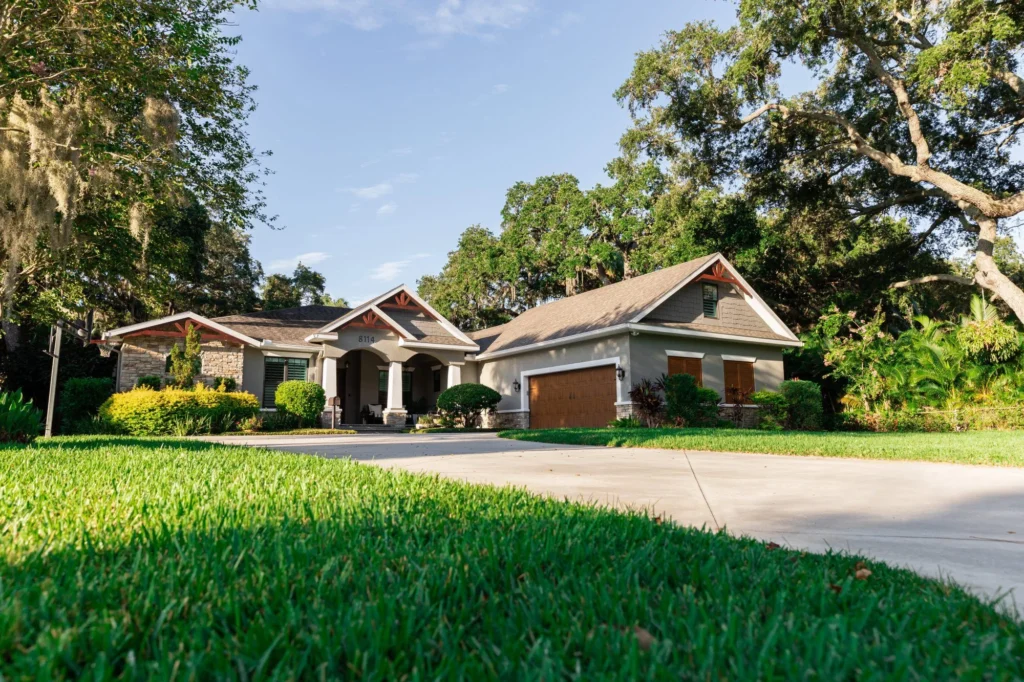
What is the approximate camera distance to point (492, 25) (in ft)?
46.1

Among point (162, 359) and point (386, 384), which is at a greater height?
point (162, 359)

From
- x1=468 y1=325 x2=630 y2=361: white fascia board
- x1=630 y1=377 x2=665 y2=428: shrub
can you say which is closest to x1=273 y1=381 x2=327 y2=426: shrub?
x1=468 y1=325 x2=630 y2=361: white fascia board

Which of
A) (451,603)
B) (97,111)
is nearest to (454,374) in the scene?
(97,111)

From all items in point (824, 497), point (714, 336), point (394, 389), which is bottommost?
point (824, 497)

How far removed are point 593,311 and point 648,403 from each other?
4.92 m

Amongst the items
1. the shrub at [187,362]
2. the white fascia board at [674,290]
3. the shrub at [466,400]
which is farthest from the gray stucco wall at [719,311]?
the shrub at [187,362]

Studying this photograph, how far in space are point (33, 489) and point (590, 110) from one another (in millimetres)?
16894

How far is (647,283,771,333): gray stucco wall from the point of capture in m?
18.5

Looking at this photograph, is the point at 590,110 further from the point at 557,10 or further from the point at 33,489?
the point at 33,489

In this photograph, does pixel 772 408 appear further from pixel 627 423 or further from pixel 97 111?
pixel 97 111

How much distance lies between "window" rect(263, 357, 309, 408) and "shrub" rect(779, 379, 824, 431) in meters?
15.1

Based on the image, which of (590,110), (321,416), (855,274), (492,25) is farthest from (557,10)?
(855,274)

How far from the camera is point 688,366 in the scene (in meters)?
18.2

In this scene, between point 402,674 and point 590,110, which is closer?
point 402,674
